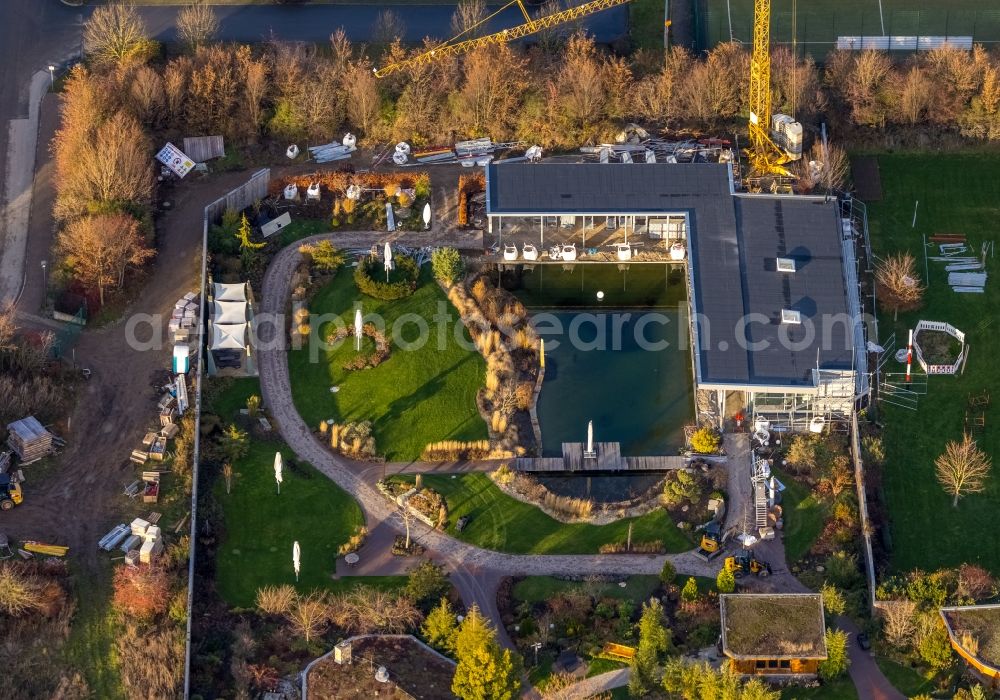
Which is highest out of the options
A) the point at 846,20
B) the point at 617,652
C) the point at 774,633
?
the point at 846,20

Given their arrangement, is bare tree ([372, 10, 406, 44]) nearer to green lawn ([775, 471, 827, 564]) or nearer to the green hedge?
the green hedge

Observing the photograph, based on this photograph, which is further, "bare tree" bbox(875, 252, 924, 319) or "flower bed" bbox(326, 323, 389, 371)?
"bare tree" bbox(875, 252, 924, 319)

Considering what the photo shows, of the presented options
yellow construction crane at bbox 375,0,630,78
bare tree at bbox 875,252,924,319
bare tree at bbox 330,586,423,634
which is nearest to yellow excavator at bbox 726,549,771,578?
bare tree at bbox 330,586,423,634

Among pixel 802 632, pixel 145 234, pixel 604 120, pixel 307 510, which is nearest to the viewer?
pixel 802 632

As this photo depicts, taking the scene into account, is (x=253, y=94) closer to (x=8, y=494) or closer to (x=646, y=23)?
(x=646, y=23)

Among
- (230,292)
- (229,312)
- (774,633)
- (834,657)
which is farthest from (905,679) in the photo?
(230,292)

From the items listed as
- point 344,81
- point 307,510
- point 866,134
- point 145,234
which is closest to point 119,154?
point 145,234

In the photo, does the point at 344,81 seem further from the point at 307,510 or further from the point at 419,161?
the point at 307,510
